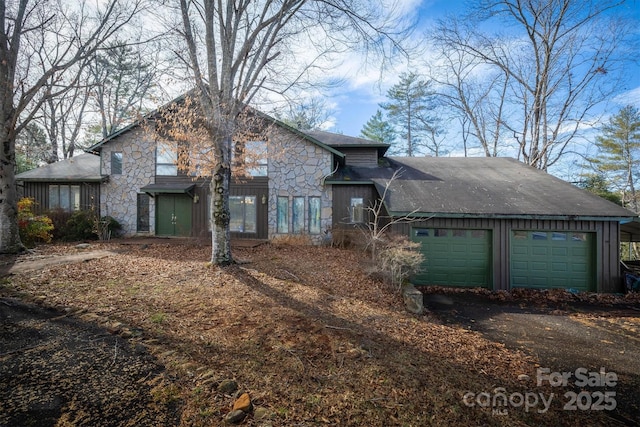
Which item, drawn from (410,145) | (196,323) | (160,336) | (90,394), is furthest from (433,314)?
(410,145)

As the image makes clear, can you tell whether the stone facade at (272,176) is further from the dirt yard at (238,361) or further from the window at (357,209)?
the dirt yard at (238,361)

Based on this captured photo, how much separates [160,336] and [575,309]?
31.7 feet

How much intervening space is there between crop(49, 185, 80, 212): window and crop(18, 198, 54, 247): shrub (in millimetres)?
2451

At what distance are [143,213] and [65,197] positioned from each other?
13.0 ft

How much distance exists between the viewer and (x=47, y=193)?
13.7 m

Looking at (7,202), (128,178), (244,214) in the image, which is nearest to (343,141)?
(244,214)

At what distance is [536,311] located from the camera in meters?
7.23

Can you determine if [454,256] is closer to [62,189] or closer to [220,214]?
[220,214]

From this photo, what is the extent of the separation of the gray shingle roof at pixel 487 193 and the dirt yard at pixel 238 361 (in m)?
5.38

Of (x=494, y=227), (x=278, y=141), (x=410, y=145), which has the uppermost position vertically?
(x=410, y=145)

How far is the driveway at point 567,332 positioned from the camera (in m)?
3.67

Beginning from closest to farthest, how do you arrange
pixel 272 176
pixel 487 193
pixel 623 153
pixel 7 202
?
pixel 7 202, pixel 487 193, pixel 272 176, pixel 623 153

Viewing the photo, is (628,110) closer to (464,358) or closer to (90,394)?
(464,358)

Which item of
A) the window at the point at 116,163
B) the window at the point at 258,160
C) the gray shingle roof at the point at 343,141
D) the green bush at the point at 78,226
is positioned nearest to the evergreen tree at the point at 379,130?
the gray shingle roof at the point at 343,141
